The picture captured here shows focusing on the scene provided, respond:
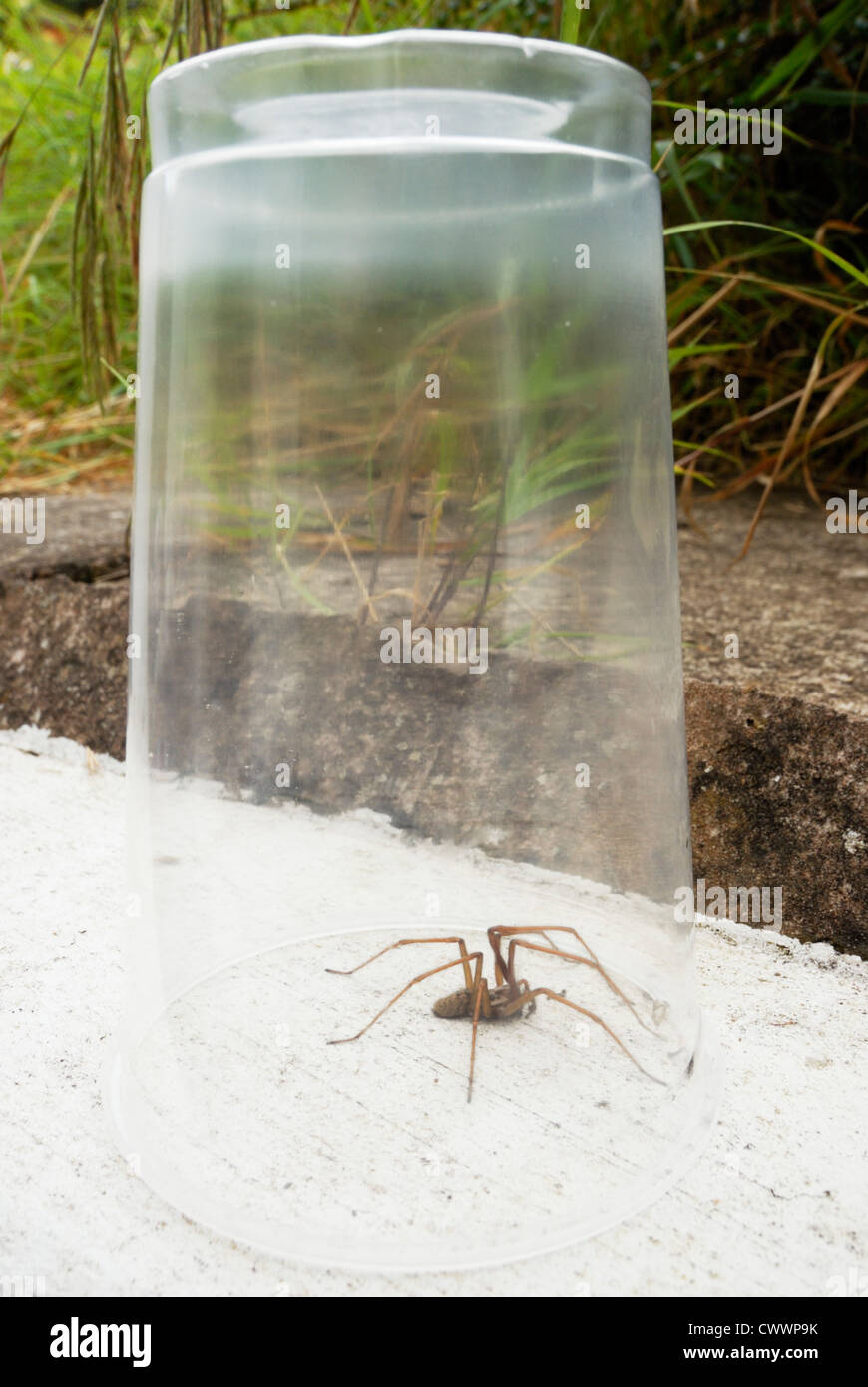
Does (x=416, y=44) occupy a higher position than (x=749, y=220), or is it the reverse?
(x=749, y=220)

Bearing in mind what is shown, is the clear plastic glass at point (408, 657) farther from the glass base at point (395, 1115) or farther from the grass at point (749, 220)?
the grass at point (749, 220)

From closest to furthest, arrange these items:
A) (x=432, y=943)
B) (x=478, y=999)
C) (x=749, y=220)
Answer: (x=478, y=999) → (x=432, y=943) → (x=749, y=220)

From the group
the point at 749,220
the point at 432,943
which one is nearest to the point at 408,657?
the point at 432,943

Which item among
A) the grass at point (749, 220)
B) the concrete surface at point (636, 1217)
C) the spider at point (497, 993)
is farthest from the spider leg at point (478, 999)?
the grass at point (749, 220)

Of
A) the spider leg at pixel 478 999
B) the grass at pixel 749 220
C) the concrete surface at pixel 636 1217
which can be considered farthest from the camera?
the grass at pixel 749 220

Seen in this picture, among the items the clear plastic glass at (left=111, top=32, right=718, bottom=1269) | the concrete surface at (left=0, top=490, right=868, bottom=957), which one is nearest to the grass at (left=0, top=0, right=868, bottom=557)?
the concrete surface at (left=0, top=490, right=868, bottom=957)

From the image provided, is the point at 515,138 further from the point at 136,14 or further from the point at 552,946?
the point at 136,14

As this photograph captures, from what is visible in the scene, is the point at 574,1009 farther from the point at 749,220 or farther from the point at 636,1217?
the point at 749,220

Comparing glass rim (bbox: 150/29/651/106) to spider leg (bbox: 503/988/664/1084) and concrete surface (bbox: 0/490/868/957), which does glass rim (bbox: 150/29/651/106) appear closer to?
concrete surface (bbox: 0/490/868/957)
